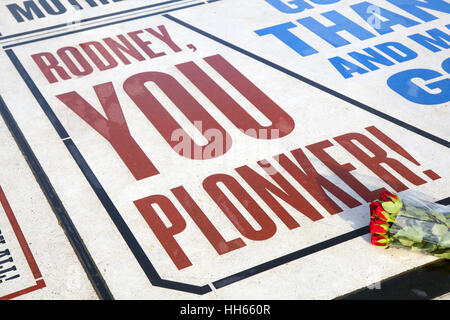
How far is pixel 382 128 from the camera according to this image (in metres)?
6.52

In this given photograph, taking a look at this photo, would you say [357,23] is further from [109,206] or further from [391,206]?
[109,206]

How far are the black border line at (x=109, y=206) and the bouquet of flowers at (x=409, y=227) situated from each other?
1492 millimetres

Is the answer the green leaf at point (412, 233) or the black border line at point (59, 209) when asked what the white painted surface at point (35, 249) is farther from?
the green leaf at point (412, 233)

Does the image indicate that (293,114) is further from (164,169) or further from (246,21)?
(246,21)

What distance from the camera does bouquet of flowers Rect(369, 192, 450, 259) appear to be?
5.06m

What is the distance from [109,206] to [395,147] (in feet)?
9.41

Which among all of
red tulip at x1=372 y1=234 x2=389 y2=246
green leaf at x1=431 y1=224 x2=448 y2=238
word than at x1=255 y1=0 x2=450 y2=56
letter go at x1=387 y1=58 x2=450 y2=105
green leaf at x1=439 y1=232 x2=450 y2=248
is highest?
word than at x1=255 y1=0 x2=450 y2=56

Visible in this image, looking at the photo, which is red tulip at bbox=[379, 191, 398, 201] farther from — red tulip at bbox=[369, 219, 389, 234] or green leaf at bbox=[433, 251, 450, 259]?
green leaf at bbox=[433, 251, 450, 259]

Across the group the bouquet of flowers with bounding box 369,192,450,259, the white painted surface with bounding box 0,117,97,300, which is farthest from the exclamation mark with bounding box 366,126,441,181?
the white painted surface with bounding box 0,117,97,300

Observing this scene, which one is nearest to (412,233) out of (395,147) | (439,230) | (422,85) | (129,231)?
(439,230)

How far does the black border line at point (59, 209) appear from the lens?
5.00m

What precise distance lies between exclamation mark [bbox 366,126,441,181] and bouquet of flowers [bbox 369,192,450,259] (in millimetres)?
801

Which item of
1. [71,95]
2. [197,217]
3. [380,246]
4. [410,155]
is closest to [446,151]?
[410,155]

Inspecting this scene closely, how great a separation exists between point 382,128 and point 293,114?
3.11 ft
